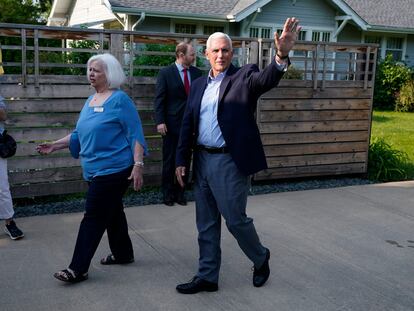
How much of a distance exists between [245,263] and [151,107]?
2.80 meters

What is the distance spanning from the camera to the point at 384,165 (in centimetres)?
839

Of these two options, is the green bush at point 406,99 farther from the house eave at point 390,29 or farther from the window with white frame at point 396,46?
the window with white frame at point 396,46

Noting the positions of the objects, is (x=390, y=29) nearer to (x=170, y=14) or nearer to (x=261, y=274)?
(x=170, y=14)

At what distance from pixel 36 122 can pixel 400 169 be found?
18.8ft

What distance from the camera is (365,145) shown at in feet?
26.8

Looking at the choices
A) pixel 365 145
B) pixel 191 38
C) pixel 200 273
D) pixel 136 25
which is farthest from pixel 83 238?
pixel 136 25

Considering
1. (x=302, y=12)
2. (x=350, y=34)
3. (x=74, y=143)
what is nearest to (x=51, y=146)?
(x=74, y=143)

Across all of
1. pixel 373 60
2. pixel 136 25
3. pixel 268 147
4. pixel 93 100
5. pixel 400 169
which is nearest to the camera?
pixel 93 100

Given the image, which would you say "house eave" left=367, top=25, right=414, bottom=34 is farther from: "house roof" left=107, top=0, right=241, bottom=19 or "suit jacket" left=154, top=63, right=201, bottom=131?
"suit jacket" left=154, top=63, right=201, bottom=131

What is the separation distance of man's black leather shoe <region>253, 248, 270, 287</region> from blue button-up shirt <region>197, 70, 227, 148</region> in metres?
1.00

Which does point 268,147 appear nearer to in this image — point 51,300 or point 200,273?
point 200,273

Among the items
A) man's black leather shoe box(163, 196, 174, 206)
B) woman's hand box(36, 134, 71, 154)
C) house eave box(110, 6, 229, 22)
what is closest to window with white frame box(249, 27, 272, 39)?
house eave box(110, 6, 229, 22)

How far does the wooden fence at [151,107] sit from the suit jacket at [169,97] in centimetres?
38

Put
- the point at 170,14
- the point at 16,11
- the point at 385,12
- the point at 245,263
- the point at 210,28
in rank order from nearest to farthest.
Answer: the point at 245,263, the point at 170,14, the point at 210,28, the point at 16,11, the point at 385,12
